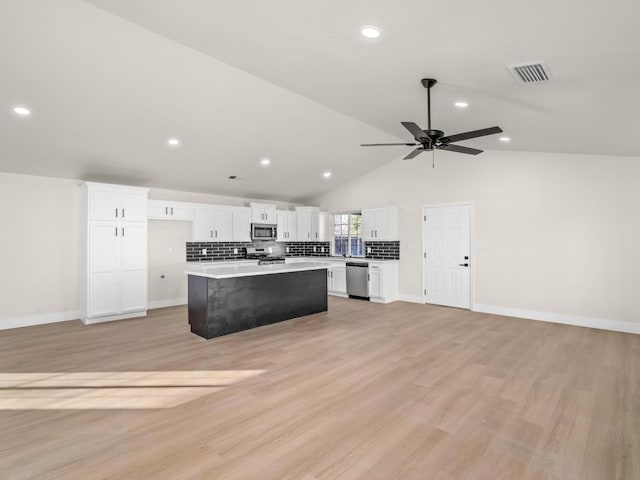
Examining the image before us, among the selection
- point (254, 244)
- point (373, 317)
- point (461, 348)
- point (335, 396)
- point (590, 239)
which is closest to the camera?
point (335, 396)

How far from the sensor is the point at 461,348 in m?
4.40

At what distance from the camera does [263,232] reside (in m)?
8.50

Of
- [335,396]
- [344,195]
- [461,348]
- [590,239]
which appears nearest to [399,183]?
[344,195]

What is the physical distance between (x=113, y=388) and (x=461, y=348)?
389cm

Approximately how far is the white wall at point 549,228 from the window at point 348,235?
5.54 feet

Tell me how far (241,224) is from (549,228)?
20.0 feet

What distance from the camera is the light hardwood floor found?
7.07ft

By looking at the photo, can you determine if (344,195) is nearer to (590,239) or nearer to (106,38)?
(590,239)

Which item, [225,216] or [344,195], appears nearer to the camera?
[225,216]

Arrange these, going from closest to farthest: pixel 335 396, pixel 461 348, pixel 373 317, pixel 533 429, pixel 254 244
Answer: pixel 533 429 < pixel 335 396 < pixel 461 348 < pixel 373 317 < pixel 254 244

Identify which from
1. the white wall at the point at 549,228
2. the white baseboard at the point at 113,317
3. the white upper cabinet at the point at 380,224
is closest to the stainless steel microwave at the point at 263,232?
the white upper cabinet at the point at 380,224

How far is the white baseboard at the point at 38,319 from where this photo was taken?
215 inches

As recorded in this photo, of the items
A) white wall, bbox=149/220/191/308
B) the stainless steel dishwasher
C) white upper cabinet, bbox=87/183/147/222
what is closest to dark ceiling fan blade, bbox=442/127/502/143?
the stainless steel dishwasher

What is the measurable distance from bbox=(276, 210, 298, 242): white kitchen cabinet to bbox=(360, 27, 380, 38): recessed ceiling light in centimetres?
638
